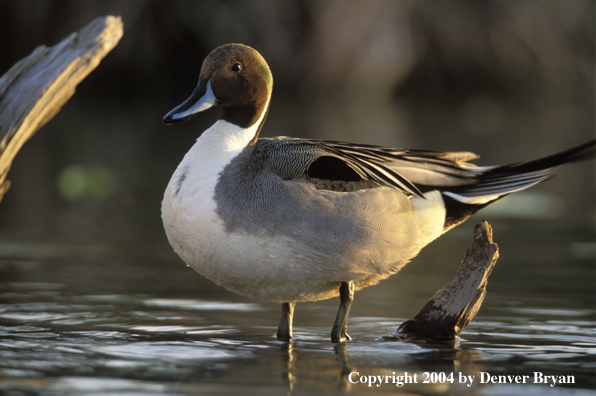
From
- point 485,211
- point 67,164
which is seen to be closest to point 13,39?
point 67,164

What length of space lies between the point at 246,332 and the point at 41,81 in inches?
63.5

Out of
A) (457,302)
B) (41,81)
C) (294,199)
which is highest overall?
(41,81)

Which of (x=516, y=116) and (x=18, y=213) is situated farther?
(x=516, y=116)

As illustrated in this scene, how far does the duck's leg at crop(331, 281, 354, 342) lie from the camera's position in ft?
13.2

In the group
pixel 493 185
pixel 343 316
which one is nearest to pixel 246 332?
pixel 343 316

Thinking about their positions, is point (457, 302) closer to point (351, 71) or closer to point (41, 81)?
point (41, 81)

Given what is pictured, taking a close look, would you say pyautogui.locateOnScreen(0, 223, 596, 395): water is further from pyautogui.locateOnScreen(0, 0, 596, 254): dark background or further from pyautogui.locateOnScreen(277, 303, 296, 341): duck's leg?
pyautogui.locateOnScreen(0, 0, 596, 254): dark background

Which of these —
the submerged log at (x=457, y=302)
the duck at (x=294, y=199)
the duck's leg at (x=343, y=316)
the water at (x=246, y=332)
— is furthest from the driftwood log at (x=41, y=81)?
the submerged log at (x=457, y=302)

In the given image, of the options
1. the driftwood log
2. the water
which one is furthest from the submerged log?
the driftwood log

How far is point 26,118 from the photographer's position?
3490 mm

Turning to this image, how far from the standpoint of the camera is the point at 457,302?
13.6ft

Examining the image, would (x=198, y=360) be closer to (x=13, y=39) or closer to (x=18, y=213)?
(x=18, y=213)

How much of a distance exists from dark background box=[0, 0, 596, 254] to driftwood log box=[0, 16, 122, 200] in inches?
315

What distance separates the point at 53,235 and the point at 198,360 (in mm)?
3820
